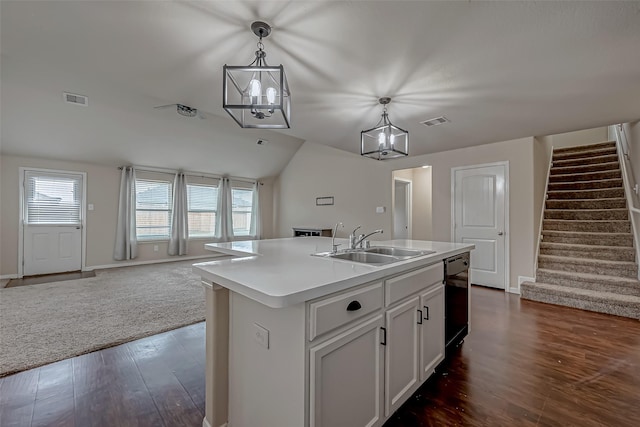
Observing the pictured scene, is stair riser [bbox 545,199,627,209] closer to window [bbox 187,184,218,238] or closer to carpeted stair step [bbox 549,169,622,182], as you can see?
carpeted stair step [bbox 549,169,622,182]

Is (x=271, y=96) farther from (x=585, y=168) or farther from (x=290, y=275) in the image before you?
(x=585, y=168)

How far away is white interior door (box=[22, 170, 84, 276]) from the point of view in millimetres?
4906

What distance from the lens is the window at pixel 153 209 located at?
6.10 meters

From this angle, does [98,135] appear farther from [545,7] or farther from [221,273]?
[545,7]

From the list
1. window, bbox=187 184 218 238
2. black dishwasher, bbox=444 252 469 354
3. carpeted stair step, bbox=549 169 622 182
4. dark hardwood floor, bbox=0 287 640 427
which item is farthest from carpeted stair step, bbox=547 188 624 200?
window, bbox=187 184 218 238

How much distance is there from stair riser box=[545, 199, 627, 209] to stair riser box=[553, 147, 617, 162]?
61.9 inches

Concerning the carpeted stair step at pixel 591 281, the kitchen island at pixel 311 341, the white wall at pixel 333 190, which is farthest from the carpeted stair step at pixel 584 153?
the kitchen island at pixel 311 341

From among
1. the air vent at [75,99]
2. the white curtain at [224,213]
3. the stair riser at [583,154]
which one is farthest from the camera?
the white curtain at [224,213]

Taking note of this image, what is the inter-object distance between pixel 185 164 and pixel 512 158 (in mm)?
6464

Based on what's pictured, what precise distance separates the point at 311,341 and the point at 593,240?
16.5 feet

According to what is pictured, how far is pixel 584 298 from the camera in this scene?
130 inches

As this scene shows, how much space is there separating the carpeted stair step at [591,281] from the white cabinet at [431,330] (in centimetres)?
294

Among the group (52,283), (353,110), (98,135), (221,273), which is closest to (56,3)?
(221,273)

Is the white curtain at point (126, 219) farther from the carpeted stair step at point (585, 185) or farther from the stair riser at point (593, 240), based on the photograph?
the carpeted stair step at point (585, 185)
